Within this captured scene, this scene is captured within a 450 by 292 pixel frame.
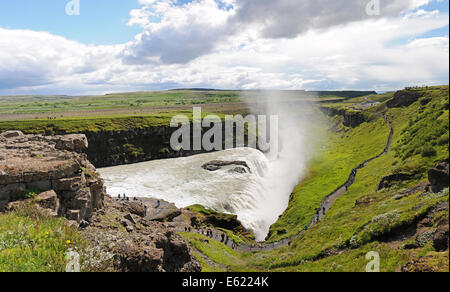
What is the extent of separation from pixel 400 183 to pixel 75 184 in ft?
109

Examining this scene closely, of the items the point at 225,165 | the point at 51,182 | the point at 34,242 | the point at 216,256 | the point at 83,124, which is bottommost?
the point at 216,256

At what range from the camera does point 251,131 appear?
422 feet

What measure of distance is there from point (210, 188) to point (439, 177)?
152 ft

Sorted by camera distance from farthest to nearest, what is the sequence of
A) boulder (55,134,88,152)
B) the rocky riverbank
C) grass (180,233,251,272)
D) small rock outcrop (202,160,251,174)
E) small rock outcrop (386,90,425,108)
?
small rock outcrop (386,90,425,108), small rock outcrop (202,160,251,174), boulder (55,134,88,152), grass (180,233,251,272), the rocky riverbank

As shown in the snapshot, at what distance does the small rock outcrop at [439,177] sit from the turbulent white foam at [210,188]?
30576 millimetres

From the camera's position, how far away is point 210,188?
61.6m

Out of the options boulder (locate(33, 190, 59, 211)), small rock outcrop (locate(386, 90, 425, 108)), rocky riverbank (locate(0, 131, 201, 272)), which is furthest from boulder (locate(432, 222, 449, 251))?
small rock outcrop (locate(386, 90, 425, 108))

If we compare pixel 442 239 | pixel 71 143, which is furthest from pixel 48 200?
pixel 442 239

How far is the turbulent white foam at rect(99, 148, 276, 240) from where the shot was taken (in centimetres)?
5322

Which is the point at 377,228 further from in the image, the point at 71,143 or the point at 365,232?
the point at 71,143

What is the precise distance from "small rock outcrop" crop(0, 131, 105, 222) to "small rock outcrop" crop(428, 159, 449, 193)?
26560mm

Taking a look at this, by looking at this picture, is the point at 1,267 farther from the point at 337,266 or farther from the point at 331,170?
the point at 331,170

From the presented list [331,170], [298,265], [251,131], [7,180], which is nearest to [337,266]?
[298,265]

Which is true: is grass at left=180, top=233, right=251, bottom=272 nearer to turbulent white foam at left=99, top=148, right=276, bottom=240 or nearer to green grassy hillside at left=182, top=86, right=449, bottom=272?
green grassy hillside at left=182, top=86, right=449, bottom=272
